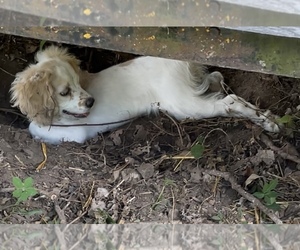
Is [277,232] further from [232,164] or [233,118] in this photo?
[233,118]

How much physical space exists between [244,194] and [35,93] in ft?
5.00

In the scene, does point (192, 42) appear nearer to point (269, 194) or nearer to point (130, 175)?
point (269, 194)

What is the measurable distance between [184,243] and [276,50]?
2.61 feet

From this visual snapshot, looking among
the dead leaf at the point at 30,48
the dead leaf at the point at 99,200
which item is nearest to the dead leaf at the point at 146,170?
the dead leaf at the point at 99,200

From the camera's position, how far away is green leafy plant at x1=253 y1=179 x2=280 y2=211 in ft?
9.32

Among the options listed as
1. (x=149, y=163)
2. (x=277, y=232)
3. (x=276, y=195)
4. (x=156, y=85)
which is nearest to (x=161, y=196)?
(x=149, y=163)

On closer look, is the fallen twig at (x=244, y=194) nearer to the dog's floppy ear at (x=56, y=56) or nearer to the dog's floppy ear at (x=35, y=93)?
the dog's floppy ear at (x=35, y=93)

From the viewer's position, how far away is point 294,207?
2.82m

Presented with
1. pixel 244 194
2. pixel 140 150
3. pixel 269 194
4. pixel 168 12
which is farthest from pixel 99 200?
pixel 168 12

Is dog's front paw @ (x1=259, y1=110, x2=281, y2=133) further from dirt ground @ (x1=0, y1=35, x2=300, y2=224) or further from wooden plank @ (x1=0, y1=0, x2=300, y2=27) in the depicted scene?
wooden plank @ (x1=0, y1=0, x2=300, y2=27)

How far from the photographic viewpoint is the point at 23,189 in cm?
299

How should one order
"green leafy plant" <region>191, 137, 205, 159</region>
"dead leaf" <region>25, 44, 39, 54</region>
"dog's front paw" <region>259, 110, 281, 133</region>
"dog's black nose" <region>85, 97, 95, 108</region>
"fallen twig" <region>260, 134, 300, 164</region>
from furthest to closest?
"dead leaf" <region>25, 44, 39, 54</region>, "dog's black nose" <region>85, 97, 95, 108</region>, "dog's front paw" <region>259, 110, 281, 133</region>, "green leafy plant" <region>191, 137, 205, 159</region>, "fallen twig" <region>260, 134, 300, 164</region>

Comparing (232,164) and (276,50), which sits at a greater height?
(276,50)

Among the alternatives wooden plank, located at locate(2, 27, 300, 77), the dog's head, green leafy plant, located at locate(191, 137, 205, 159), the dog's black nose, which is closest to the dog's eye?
the dog's head
